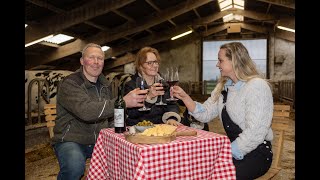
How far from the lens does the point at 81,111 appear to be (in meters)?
2.33

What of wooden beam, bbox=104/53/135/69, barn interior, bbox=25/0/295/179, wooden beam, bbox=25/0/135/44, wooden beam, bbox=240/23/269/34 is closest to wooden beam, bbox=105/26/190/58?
barn interior, bbox=25/0/295/179

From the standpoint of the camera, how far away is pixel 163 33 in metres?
12.9

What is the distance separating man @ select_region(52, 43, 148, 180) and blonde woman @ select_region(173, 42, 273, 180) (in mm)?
645

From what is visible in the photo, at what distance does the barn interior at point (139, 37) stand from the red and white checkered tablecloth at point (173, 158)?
2.07m

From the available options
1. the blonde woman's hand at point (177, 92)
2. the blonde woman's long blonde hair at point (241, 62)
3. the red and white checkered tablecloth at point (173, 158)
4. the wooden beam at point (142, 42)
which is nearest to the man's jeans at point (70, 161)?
the red and white checkered tablecloth at point (173, 158)

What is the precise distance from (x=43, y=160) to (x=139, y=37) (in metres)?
9.07

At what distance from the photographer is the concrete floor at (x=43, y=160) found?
12.3 ft

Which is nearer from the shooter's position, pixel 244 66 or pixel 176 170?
pixel 176 170

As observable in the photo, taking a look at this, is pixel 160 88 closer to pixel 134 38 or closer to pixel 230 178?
pixel 230 178

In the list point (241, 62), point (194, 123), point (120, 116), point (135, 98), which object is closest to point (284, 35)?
point (194, 123)

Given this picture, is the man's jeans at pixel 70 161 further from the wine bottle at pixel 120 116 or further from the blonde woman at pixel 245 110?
the blonde woman at pixel 245 110

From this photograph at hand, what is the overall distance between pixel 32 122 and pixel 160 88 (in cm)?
502

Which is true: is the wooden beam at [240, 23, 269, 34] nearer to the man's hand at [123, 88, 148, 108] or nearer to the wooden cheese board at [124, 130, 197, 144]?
the man's hand at [123, 88, 148, 108]
